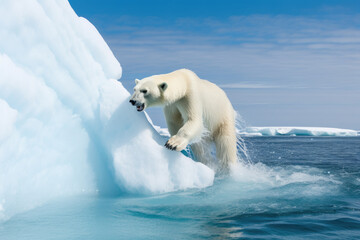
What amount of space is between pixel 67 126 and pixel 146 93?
1.38m

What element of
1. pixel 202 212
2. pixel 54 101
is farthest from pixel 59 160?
pixel 202 212

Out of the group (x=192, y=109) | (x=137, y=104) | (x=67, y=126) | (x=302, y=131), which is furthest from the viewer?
(x=302, y=131)

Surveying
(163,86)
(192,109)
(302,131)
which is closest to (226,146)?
(192,109)

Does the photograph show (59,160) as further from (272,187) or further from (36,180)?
(272,187)

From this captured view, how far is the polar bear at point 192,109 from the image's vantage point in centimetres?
662

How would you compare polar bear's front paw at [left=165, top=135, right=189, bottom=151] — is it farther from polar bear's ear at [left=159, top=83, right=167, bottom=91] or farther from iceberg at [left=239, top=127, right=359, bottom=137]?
iceberg at [left=239, top=127, right=359, bottom=137]

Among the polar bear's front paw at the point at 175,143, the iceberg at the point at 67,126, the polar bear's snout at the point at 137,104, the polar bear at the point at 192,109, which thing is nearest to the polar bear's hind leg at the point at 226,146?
the polar bear at the point at 192,109

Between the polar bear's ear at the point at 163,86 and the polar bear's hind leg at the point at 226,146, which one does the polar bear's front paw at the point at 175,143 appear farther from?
the polar bear's hind leg at the point at 226,146

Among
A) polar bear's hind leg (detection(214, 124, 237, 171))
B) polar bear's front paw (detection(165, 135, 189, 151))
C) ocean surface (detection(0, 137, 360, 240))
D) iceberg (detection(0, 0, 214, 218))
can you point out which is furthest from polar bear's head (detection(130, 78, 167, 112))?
polar bear's hind leg (detection(214, 124, 237, 171))

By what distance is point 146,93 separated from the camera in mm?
6539

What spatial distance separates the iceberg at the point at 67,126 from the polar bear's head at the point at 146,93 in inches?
12.8

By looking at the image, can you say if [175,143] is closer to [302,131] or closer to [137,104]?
[137,104]

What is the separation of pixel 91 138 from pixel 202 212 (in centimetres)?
237

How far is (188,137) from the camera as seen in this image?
22.7 feet
